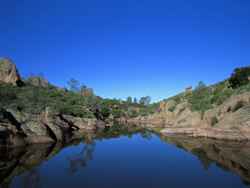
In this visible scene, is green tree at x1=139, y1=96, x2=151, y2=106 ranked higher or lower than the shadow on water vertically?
higher

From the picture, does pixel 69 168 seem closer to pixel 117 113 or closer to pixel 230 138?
pixel 230 138

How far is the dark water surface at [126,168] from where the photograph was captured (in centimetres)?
1262

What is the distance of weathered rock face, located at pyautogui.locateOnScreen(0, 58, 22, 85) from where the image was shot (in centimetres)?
6831

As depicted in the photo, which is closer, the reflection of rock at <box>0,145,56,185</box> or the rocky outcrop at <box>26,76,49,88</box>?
the reflection of rock at <box>0,145,56,185</box>

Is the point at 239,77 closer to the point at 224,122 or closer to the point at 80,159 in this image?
the point at 224,122

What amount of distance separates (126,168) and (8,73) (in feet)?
218

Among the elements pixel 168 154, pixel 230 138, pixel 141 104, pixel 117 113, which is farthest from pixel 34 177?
pixel 141 104

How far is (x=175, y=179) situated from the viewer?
13.3m

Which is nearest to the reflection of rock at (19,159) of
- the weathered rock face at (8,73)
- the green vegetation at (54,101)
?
the green vegetation at (54,101)

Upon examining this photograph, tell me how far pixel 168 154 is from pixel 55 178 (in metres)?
11.3

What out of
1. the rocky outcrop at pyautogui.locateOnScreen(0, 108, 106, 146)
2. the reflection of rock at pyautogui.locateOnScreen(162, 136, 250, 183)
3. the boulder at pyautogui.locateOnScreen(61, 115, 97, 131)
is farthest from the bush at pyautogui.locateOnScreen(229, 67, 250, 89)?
the rocky outcrop at pyautogui.locateOnScreen(0, 108, 106, 146)

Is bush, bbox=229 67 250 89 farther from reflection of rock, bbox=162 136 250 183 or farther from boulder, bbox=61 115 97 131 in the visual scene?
boulder, bbox=61 115 97 131

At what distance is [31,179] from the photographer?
1351 centimetres

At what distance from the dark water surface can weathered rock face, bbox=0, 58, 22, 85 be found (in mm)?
53602
